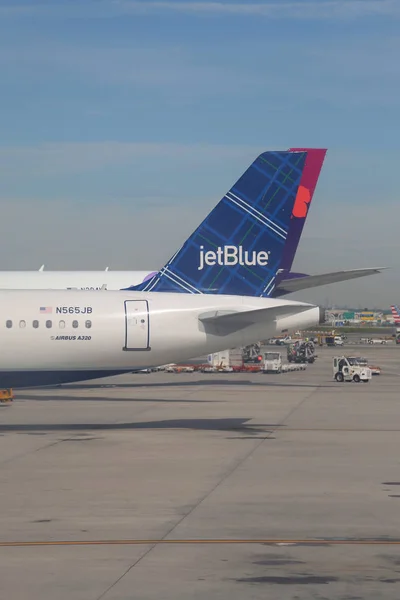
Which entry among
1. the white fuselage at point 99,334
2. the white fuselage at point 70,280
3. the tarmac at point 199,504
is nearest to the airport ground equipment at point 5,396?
the tarmac at point 199,504

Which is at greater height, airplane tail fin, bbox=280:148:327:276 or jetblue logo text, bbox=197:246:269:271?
airplane tail fin, bbox=280:148:327:276

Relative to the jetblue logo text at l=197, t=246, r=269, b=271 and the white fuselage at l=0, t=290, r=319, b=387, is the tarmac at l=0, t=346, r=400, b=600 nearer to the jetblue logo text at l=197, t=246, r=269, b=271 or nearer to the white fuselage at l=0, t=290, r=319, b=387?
the white fuselage at l=0, t=290, r=319, b=387

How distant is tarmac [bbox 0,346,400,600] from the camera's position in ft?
48.1

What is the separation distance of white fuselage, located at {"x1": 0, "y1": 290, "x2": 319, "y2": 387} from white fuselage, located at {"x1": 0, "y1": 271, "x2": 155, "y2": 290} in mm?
30652

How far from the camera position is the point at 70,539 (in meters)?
17.5

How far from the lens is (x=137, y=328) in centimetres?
3475

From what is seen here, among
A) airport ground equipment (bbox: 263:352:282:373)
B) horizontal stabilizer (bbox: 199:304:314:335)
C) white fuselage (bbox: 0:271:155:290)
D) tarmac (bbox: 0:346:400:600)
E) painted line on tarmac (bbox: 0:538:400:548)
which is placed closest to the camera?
tarmac (bbox: 0:346:400:600)

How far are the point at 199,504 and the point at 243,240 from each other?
60.7 feet

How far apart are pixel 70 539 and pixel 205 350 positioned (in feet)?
61.1

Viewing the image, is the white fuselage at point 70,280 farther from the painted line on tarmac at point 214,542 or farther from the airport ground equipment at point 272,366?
the painted line on tarmac at point 214,542

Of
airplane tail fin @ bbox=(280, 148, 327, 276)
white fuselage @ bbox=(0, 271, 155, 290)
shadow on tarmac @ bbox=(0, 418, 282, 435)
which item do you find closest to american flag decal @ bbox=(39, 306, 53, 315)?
shadow on tarmac @ bbox=(0, 418, 282, 435)

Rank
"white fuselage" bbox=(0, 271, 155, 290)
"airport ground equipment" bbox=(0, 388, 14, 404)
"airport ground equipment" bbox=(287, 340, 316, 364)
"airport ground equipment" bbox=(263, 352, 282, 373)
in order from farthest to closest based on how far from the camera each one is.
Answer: "airport ground equipment" bbox=(287, 340, 316, 364) < "airport ground equipment" bbox=(263, 352, 282, 373) < "white fuselage" bbox=(0, 271, 155, 290) < "airport ground equipment" bbox=(0, 388, 14, 404)

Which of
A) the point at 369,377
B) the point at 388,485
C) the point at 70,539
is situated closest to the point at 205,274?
the point at 388,485

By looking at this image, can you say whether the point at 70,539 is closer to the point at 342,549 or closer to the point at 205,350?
the point at 342,549
